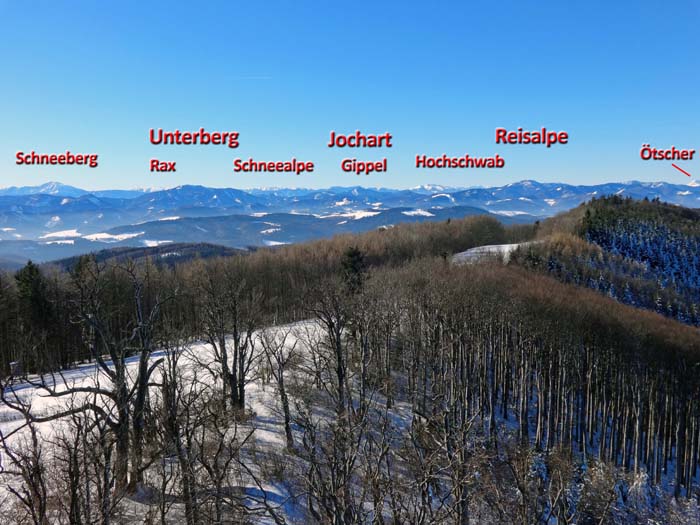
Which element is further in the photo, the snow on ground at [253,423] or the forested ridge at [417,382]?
the forested ridge at [417,382]

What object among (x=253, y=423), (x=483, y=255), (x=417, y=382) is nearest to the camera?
(x=253, y=423)

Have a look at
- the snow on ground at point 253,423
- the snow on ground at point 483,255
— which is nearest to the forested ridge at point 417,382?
the snow on ground at point 253,423

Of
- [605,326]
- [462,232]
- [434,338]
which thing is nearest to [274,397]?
[434,338]

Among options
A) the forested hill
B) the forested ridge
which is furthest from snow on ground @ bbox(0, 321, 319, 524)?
the forested hill

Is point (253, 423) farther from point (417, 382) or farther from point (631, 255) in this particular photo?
point (631, 255)

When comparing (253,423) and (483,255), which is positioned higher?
(483,255)

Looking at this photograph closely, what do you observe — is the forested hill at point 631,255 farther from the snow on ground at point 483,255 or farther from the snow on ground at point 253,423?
the snow on ground at point 253,423

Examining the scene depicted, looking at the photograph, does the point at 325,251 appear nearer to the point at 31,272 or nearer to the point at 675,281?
the point at 31,272

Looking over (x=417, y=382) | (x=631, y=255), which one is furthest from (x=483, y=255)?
(x=417, y=382)
